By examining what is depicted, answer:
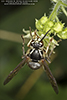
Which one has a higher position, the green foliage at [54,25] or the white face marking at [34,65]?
the green foliage at [54,25]

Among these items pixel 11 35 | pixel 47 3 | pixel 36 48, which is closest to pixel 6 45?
pixel 11 35

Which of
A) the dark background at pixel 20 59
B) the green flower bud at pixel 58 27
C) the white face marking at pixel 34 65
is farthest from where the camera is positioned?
the dark background at pixel 20 59

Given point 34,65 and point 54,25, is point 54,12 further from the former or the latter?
point 34,65

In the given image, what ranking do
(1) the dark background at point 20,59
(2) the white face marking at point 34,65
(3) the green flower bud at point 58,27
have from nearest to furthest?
(3) the green flower bud at point 58,27 → (2) the white face marking at point 34,65 → (1) the dark background at point 20,59

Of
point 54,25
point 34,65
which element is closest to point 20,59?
point 34,65

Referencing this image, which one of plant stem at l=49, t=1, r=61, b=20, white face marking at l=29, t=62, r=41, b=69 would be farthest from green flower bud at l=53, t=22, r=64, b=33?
white face marking at l=29, t=62, r=41, b=69

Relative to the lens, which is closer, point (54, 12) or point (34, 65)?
point (54, 12)

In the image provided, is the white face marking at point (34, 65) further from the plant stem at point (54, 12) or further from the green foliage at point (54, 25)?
the plant stem at point (54, 12)

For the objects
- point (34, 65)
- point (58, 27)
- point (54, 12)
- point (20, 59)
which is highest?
point (54, 12)

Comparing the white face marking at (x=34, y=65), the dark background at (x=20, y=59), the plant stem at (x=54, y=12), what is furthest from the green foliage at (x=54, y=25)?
the dark background at (x=20, y=59)
